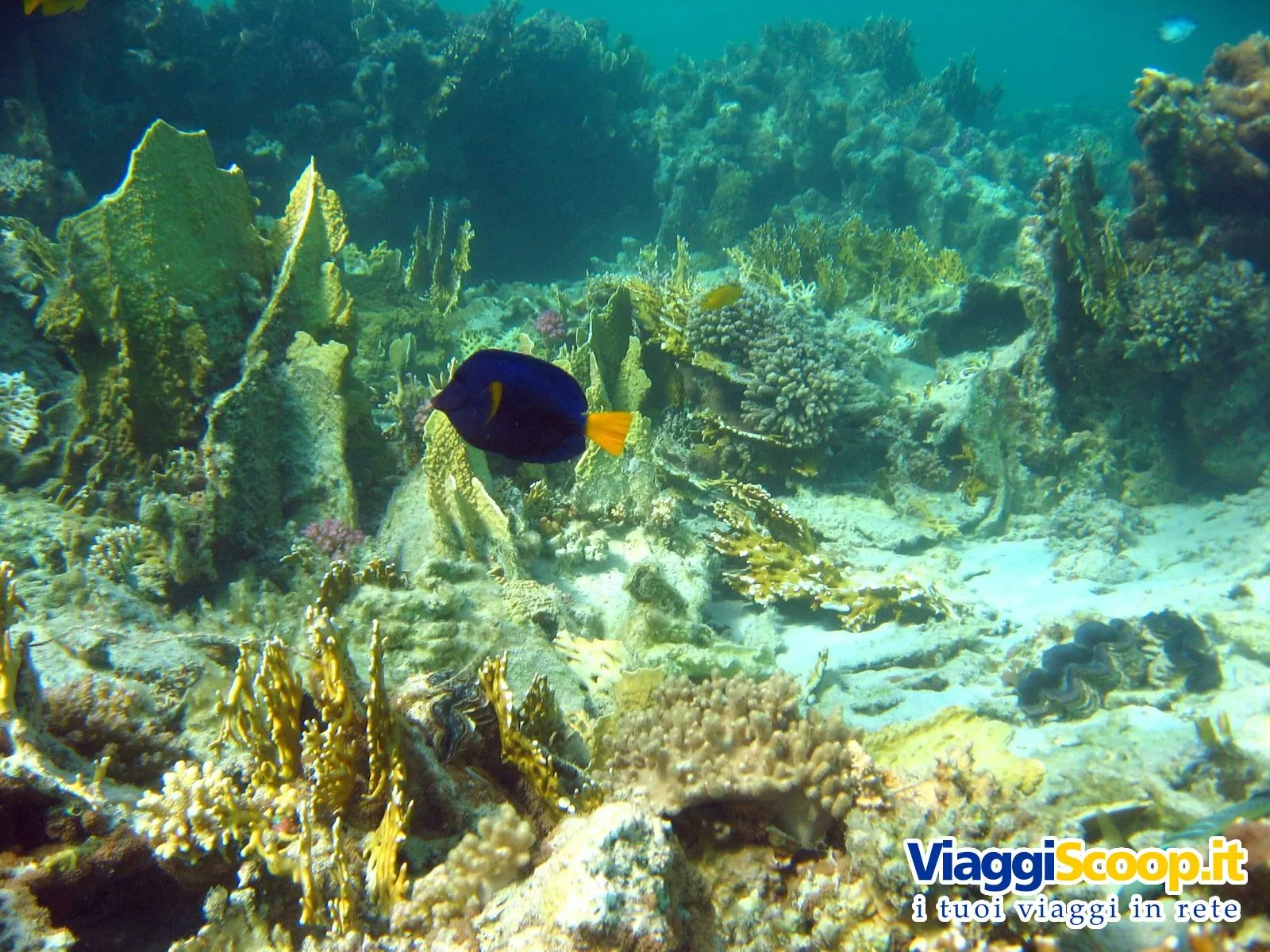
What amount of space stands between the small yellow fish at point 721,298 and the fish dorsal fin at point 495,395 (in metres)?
4.96

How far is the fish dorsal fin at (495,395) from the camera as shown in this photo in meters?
1.68

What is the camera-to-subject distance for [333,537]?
4.40 m

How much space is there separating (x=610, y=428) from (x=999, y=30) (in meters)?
123

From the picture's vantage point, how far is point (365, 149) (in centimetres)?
1273

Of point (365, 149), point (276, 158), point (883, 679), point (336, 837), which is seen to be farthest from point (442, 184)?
point (336, 837)

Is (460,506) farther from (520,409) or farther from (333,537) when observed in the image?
(520,409)

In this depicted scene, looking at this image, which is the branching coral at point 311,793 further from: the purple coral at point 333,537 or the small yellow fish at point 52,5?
the small yellow fish at point 52,5

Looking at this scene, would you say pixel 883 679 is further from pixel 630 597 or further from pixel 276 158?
pixel 276 158

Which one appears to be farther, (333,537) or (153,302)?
(333,537)

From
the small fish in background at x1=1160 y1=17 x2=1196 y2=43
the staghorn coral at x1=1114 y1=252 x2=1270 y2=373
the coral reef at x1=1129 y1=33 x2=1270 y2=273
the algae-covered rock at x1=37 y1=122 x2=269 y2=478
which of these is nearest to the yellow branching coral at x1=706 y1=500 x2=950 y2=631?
Result: the staghorn coral at x1=1114 y1=252 x2=1270 y2=373

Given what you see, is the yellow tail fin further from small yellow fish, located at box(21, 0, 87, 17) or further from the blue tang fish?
small yellow fish, located at box(21, 0, 87, 17)

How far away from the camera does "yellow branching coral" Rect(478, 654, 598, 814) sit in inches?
89.6

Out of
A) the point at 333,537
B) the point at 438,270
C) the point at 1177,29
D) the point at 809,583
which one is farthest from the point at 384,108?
the point at 1177,29

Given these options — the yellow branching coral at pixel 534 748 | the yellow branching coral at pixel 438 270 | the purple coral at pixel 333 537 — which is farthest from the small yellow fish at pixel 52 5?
the yellow branching coral at pixel 438 270
